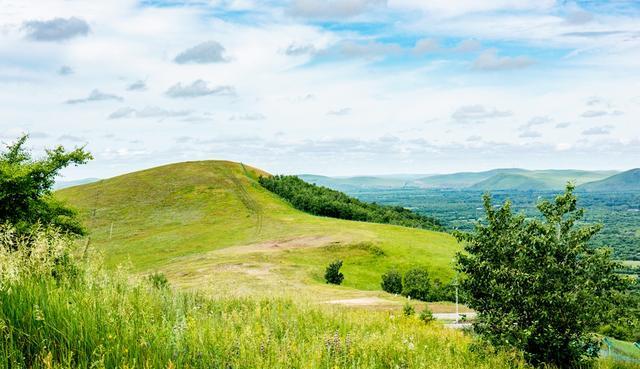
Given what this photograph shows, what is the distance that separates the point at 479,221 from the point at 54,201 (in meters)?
51.5

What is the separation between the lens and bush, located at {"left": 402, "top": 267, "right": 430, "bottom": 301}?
7219 centimetres

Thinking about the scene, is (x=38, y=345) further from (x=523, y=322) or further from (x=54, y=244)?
(x=523, y=322)

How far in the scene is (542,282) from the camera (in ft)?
52.7

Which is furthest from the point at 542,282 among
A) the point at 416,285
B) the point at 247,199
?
the point at 247,199

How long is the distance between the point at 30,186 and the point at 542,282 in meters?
48.2

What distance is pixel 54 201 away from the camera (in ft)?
186

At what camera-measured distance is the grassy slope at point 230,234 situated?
74438mm

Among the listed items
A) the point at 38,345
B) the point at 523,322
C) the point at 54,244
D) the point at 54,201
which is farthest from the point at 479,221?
the point at 54,201

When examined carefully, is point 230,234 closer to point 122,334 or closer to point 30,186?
point 30,186

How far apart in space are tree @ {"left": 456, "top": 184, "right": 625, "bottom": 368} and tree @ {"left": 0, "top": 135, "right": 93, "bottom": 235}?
40036 mm

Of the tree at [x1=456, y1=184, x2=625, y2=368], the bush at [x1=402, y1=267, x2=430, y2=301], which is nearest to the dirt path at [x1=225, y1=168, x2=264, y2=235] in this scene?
the bush at [x1=402, y1=267, x2=430, y2=301]

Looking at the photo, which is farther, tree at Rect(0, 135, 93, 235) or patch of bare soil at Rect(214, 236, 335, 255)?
patch of bare soil at Rect(214, 236, 335, 255)

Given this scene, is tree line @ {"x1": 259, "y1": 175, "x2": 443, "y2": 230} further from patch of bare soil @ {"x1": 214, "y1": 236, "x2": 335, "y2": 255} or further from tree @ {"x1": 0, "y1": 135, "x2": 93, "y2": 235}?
tree @ {"x1": 0, "y1": 135, "x2": 93, "y2": 235}

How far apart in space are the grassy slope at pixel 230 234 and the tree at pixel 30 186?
8152mm
